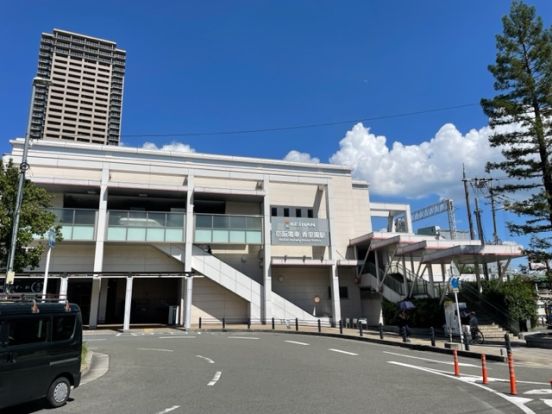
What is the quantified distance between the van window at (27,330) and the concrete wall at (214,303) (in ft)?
77.0

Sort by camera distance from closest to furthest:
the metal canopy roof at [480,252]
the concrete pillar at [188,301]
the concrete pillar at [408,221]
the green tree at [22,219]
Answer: the green tree at [22,219] → the metal canopy roof at [480,252] → the concrete pillar at [188,301] → the concrete pillar at [408,221]

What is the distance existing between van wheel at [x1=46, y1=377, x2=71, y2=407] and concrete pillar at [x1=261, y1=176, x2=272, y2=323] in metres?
22.0

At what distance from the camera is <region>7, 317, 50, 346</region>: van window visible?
22.4 ft

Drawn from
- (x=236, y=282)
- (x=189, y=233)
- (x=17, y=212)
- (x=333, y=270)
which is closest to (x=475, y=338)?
(x=333, y=270)

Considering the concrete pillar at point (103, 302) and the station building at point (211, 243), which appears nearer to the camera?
the station building at point (211, 243)

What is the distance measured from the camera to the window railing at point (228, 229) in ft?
96.2

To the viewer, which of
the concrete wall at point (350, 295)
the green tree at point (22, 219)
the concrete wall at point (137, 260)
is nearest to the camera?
the green tree at point (22, 219)

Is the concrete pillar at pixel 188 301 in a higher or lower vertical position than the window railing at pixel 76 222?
lower

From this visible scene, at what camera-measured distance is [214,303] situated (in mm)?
30641

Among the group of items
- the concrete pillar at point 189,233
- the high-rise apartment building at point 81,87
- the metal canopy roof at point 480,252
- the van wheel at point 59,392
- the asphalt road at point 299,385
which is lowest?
the asphalt road at point 299,385

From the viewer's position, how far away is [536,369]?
12539 millimetres

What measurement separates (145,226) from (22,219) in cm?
1213

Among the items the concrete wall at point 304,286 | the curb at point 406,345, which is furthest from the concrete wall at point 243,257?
the curb at point 406,345

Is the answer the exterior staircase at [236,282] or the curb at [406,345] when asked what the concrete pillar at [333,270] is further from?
the curb at [406,345]
